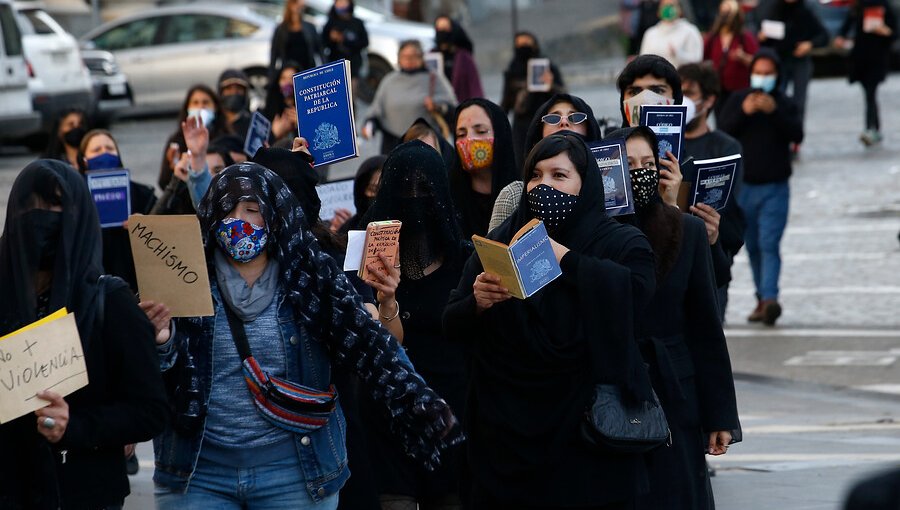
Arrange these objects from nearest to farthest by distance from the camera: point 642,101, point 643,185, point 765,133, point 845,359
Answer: point 643,185 → point 642,101 → point 845,359 → point 765,133

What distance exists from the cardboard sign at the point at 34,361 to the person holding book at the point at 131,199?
11.9 ft

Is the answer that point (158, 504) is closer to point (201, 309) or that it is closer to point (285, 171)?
point (201, 309)

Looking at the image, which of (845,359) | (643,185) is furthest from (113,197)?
(845,359)

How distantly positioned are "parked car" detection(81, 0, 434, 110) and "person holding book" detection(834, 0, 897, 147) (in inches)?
249

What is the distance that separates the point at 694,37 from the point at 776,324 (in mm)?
4915

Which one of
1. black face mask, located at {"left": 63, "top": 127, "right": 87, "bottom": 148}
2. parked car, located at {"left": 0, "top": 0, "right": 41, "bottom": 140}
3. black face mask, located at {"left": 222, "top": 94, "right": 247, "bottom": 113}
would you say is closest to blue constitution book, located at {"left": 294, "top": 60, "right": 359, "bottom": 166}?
black face mask, located at {"left": 63, "top": 127, "right": 87, "bottom": 148}

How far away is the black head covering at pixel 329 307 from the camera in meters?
4.84

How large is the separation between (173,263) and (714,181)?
2677 mm

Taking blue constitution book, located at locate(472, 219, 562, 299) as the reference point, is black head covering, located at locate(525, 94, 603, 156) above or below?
above

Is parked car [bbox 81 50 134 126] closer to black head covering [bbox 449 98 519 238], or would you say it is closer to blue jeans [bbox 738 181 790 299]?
blue jeans [bbox 738 181 790 299]

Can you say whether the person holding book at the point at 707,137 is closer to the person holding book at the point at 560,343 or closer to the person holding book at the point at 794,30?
the person holding book at the point at 560,343

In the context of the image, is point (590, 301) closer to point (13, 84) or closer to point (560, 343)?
point (560, 343)

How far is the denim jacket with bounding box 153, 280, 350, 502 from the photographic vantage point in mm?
4773

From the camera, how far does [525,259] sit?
4.68 meters
